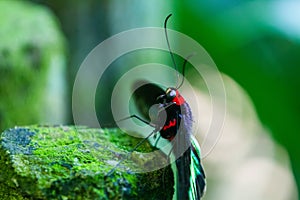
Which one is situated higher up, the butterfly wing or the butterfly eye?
the butterfly eye

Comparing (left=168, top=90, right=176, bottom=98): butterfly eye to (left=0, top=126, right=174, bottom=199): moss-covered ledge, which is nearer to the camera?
(left=0, top=126, right=174, bottom=199): moss-covered ledge

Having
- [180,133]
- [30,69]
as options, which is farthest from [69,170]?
[30,69]

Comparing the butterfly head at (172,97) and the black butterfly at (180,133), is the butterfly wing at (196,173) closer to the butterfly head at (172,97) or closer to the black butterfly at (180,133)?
the black butterfly at (180,133)

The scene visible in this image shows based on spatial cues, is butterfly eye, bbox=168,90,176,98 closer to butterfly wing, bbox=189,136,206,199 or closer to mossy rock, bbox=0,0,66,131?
butterfly wing, bbox=189,136,206,199

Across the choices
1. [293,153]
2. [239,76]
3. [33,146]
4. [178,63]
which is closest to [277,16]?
[239,76]

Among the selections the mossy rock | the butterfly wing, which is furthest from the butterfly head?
the mossy rock

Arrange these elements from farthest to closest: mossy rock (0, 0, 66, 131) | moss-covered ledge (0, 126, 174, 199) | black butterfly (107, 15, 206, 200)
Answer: mossy rock (0, 0, 66, 131) → black butterfly (107, 15, 206, 200) → moss-covered ledge (0, 126, 174, 199)

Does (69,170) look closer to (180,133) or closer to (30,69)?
(180,133)
